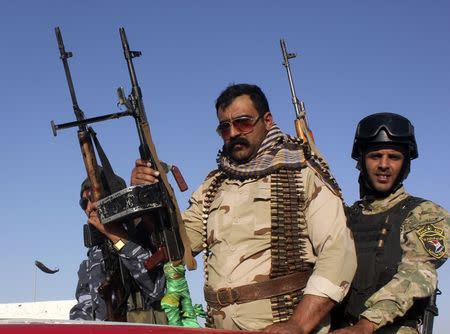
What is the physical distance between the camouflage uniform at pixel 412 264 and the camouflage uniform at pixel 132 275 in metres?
2.13

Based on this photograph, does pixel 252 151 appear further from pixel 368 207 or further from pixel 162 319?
pixel 162 319

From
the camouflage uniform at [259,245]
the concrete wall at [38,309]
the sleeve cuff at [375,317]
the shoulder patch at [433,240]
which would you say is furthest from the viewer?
the concrete wall at [38,309]

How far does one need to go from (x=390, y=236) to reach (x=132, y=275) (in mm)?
2421

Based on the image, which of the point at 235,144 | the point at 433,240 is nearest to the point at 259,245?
the point at 235,144

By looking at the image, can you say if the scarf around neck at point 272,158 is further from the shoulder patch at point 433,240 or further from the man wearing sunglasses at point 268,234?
the shoulder patch at point 433,240

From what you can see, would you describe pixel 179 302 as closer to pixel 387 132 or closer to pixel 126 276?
pixel 126 276

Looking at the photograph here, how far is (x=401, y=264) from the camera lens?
15.4ft

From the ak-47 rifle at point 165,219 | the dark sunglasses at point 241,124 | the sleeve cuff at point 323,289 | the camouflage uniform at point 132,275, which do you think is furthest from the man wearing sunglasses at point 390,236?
the camouflage uniform at point 132,275

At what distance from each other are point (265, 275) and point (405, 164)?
5.79 ft

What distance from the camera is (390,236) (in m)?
4.93

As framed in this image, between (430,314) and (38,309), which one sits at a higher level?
(38,309)

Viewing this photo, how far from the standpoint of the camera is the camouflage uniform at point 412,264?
4.36m

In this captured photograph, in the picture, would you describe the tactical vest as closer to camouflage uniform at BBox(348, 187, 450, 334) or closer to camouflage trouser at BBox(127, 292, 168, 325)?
camouflage uniform at BBox(348, 187, 450, 334)

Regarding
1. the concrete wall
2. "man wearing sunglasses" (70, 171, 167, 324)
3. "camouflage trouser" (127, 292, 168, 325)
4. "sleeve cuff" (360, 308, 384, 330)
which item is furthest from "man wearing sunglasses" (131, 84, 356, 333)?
the concrete wall
